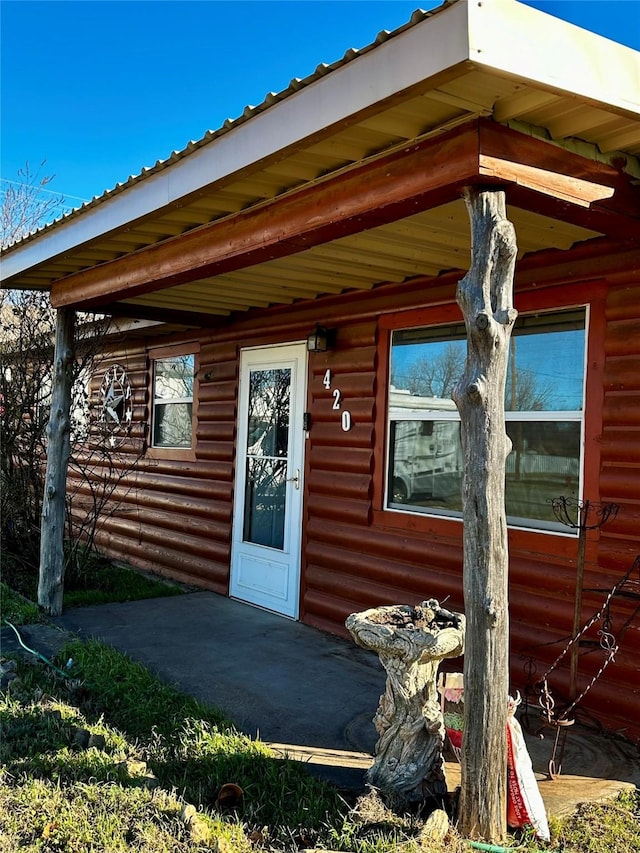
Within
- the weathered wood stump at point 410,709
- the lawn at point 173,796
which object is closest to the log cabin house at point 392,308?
the weathered wood stump at point 410,709

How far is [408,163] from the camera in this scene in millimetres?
2877

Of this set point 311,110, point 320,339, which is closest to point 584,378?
point 311,110

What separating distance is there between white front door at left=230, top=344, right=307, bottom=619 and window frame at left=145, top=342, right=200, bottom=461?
0.89 m

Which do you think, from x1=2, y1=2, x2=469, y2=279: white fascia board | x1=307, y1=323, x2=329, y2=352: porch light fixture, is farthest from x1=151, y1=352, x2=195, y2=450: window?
x1=2, y1=2, x2=469, y2=279: white fascia board

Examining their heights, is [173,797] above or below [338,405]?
below

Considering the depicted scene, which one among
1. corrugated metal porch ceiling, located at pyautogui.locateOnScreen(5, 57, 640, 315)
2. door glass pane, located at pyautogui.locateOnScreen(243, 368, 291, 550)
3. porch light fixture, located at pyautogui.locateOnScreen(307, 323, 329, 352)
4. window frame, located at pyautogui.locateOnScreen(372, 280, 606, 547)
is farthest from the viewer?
door glass pane, located at pyautogui.locateOnScreen(243, 368, 291, 550)

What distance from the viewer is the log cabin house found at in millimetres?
2580

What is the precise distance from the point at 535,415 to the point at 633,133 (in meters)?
1.77

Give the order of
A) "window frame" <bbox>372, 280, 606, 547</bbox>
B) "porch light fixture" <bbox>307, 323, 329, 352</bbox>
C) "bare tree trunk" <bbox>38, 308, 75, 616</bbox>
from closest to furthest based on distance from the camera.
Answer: "window frame" <bbox>372, 280, 606, 547</bbox>
"porch light fixture" <bbox>307, 323, 329, 352</bbox>
"bare tree trunk" <bbox>38, 308, 75, 616</bbox>

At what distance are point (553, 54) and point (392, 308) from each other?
2.87 meters

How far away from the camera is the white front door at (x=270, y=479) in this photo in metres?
6.06

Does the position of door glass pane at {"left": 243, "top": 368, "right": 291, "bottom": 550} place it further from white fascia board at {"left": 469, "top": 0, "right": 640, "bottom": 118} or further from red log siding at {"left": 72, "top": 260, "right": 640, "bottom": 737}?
white fascia board at {"left": 469, "top": 0, "right": 640, "bottom": 118}

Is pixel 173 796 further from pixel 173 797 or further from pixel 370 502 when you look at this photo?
pixel 370 502

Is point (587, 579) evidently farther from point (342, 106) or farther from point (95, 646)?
point (95, 646)
